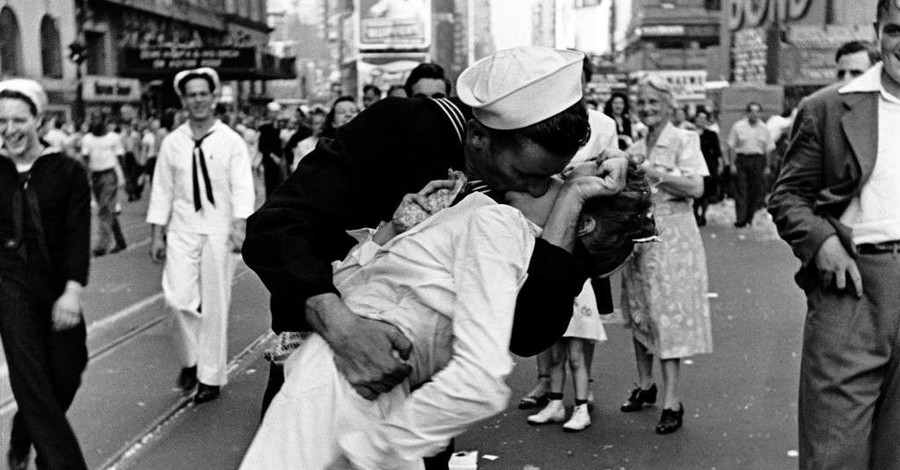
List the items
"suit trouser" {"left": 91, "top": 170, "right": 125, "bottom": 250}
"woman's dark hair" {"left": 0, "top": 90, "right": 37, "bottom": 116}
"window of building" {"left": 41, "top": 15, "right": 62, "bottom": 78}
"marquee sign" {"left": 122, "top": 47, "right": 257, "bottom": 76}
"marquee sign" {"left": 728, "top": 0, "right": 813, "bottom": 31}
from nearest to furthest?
"woman's dark hair" {"left": 0, "top": 90, "right": 37, "bottom": 116}, "suit trouser" {"left": 91, "top": 170, "right": 125, "bottom": 250}, "marquee sign" {"left": 122, "top": 47, "right": 257, "bottom": 76}, "window of building" {"left": 41, "top": 15, "right": 62, "bottom": 78}, "marquee sign" {"left": 728, "top": 0, "right": 813, "bottom": 31}

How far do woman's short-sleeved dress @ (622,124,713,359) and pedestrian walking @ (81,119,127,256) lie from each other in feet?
33.6

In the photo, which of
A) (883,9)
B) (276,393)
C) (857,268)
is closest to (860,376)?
(857,268)

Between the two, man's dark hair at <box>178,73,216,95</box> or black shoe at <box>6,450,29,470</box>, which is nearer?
black shoe at <box>6,450,29,470</box>

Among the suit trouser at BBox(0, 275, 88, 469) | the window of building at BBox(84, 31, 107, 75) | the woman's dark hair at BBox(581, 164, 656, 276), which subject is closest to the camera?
the woman's dark hair at BBox(581, 164, 656, 276)

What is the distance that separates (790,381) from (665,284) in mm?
1477

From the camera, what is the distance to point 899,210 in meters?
3.83

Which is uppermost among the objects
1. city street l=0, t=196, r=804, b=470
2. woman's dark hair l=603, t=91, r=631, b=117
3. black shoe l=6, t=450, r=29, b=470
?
woman's dark hair l=603, t=91, r=631, b=117

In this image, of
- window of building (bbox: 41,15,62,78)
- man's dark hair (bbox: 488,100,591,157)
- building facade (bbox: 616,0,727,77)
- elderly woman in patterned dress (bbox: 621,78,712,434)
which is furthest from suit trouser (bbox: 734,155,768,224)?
building facade (bbox: 616,0,727,77)

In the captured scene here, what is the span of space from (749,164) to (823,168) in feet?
47.9

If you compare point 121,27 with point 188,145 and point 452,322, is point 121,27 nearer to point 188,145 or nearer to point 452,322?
point 188,145

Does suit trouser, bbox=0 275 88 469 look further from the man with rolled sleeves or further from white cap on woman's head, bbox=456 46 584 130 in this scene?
white cap on woman's head, bbox=456 46 584 130

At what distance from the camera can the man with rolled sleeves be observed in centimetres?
228

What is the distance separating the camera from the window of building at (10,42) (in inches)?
1754

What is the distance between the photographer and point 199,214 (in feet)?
24.5
